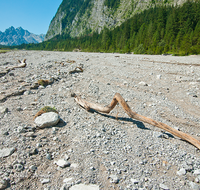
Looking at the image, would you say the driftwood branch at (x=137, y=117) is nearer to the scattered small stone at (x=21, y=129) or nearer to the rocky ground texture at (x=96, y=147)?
the rocky ground texture at (x=96, y=147)

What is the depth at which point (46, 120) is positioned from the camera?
16.9 ft

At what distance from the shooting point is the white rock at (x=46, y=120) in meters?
5.05

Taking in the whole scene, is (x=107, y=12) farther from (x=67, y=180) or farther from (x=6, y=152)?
(x=67, y=180)

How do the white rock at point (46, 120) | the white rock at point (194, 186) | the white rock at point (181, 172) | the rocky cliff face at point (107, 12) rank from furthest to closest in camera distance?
the rocky cliff face at point (107, 12), the white rock at point (46, 120), the white rock at point (181, 172), the white rock at point (194, 186)

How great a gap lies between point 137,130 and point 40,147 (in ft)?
11.5

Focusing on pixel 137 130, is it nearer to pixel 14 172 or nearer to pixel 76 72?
pixel 14 172

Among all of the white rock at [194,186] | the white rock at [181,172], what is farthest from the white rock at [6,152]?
the white rock at [194,186]

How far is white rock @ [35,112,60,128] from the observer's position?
505cm

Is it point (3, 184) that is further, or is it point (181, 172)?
point (181, 172)

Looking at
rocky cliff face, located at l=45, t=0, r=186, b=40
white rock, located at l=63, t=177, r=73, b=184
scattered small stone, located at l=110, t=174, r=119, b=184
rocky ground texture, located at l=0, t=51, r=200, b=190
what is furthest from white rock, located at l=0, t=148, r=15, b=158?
rocky cliff face, located at l=45, t=0, r=186, b=40

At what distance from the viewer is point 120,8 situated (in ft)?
455

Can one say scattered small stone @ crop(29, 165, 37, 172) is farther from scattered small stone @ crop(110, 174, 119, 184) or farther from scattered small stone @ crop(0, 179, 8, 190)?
scattered small stone @ crop(110, 174, 119, 184)

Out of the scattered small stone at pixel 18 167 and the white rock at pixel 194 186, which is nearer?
the white rock at pixel 194 186

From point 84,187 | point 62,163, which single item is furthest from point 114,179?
point 62,163
